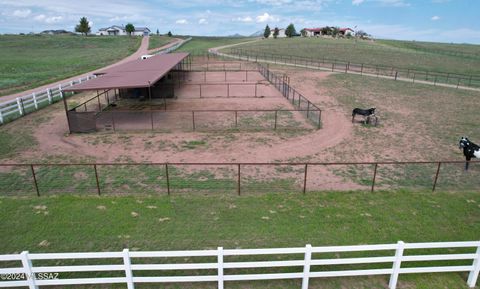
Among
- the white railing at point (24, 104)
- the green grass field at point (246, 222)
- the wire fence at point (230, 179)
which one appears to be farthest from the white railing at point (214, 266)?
the white railing at point (24, 104)

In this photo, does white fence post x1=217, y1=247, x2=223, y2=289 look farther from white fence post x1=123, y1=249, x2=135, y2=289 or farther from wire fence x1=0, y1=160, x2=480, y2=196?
wire fence x1=0, y1=160, x2=480, y2=196

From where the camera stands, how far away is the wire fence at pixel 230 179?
11523 mm

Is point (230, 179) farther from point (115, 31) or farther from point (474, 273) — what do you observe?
point (115, 31)

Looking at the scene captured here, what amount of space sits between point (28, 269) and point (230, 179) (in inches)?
295

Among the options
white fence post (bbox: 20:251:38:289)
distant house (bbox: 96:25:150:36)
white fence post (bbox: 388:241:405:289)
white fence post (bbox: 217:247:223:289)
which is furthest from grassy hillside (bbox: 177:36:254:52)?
white fence post (bbox: 388:241:405:289)

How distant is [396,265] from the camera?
262 inches

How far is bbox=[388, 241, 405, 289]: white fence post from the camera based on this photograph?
6452mm

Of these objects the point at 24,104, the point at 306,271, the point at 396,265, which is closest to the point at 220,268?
the point at 306,271

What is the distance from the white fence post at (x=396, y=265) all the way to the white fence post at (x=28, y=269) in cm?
738

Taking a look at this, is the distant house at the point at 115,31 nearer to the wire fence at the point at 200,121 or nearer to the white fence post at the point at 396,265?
the wire fence at the point at 200,121

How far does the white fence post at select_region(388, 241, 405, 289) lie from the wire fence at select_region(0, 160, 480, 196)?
465 centimetres

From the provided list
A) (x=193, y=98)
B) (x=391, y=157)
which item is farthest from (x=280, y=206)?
(x=193, y=98)

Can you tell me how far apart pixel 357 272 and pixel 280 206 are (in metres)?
3.69

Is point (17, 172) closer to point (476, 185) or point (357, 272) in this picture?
point (357, 272)
